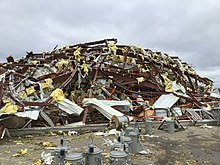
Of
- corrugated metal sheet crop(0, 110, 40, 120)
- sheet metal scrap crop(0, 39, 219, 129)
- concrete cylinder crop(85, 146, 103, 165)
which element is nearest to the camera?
concrete cylinder crop(85, 146, 103, 165)

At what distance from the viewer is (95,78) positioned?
25.9 ft

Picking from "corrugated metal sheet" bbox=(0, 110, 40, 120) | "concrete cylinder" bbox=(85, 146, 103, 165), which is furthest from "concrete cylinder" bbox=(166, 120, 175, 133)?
"concrete cylinder" bbox=(85, 146, 103, 165)

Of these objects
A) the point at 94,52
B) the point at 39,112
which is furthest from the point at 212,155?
the point at 94,52

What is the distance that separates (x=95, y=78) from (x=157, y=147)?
3.98 meters

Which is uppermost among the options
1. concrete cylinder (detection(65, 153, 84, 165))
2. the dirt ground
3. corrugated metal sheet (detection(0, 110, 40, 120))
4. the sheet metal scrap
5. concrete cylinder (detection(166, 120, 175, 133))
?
the sheet metal scrap

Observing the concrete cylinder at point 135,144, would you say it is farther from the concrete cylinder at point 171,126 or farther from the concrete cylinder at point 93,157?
the concrete cylinder at point 171,126

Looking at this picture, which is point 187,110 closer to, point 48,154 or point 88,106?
point 88,106

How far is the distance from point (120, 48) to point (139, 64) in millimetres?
1078

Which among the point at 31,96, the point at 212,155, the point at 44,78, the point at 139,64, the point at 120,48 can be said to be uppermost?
the point at 120,48

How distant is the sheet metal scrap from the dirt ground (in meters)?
1.00

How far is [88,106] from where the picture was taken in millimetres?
6617

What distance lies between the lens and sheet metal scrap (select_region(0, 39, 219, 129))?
6516mm

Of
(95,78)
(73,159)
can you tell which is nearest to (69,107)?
(95,78)

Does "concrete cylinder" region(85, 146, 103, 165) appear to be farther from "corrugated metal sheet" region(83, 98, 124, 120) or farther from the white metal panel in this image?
the white metal panel
